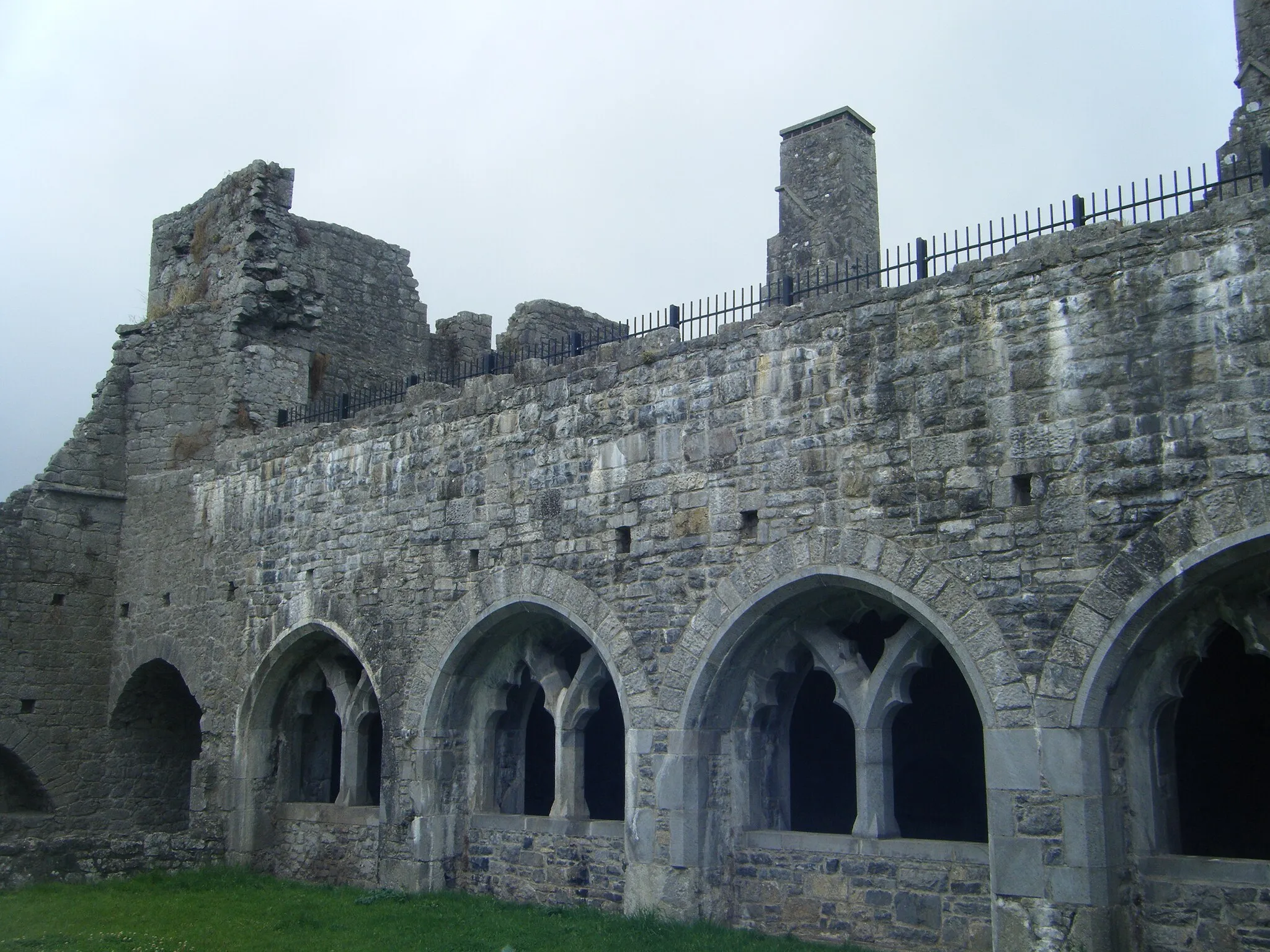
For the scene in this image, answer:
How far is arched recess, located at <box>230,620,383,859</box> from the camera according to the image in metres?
13.7

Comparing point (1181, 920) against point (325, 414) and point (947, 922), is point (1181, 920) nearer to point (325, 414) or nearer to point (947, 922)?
point (947, 922)

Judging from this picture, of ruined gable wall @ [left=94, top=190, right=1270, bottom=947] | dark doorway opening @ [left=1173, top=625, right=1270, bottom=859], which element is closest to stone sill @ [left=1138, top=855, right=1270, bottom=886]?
ruined gable wall @ [left=94, top=190, right=1270, bottom=947]

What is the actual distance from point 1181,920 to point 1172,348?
343 cm

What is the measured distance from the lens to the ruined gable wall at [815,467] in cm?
788

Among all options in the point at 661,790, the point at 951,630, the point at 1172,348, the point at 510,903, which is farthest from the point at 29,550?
the point at 1172,348

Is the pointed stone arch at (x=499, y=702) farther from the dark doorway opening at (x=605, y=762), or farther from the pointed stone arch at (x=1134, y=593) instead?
the pointed stone arch at (x=1134, y=593)

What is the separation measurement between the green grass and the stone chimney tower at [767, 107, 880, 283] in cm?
886

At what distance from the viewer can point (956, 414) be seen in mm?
8773

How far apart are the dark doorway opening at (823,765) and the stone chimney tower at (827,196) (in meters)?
5.85

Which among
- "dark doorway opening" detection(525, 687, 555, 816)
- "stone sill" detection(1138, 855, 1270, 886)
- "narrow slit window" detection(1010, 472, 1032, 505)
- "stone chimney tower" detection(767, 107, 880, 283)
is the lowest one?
"stone sill" detection(1138, 855, 1270, 886)

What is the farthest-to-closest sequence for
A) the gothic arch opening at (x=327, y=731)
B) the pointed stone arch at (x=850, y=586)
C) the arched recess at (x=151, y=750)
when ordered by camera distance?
the arched recess at (x=151, y=750)
the gothic arch opening at (x=327, y=731)
the pointed stone arch at (x=850, y=586)

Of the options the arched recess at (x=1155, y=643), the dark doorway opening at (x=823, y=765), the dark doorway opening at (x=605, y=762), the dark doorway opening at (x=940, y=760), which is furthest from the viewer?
the dark doorway opening at (x=605, y=762)

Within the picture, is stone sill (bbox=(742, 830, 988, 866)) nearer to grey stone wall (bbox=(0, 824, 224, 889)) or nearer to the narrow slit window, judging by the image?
the narrow slit window

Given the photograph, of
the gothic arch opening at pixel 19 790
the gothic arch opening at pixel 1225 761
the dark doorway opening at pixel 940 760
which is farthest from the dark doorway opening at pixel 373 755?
the gothic arch opening at pixel 1225 761
